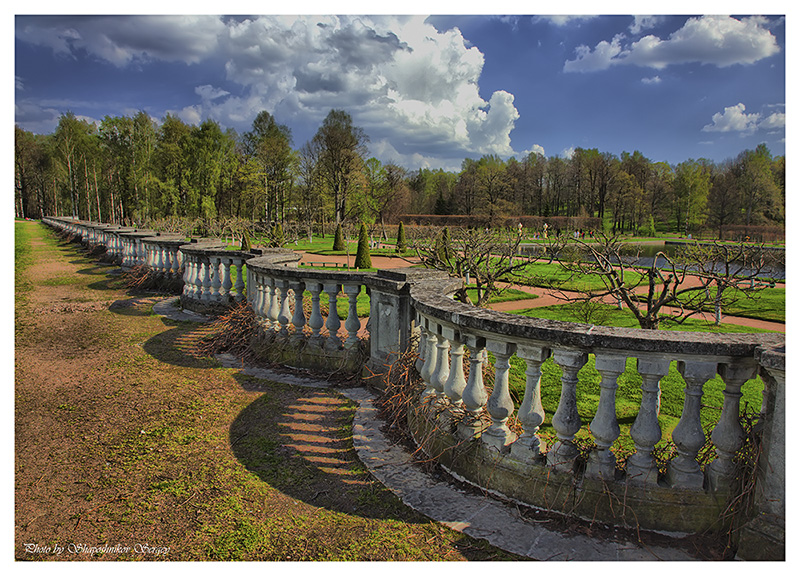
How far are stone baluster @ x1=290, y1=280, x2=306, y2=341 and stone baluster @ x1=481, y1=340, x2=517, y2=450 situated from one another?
292 centimetres

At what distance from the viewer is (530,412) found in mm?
2797

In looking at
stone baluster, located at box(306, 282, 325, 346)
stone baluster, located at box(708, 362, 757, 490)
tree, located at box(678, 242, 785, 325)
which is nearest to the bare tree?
tree, located at box(678, 242, 785, 325)

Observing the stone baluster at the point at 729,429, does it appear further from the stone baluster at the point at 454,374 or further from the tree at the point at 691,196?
the tree at the point at 691,196

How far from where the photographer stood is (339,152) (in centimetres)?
4600

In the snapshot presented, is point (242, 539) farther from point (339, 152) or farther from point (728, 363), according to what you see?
point (339, 152)

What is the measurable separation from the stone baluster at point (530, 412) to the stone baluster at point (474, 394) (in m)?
0.31

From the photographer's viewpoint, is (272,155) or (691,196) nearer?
(272,155)

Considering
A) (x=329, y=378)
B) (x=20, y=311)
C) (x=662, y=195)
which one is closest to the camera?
(x=329, y=378)

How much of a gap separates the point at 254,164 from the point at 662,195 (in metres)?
52.4

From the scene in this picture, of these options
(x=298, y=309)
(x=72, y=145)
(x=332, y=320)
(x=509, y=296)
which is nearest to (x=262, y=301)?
(x=298, y=309)

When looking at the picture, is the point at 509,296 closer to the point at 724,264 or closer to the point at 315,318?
the point at 724,264

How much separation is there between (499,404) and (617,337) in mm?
827

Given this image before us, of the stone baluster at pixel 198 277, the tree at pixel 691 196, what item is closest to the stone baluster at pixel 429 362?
the stone baluster at pixel 198 277

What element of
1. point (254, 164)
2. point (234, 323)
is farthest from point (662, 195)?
point (234, 323)
